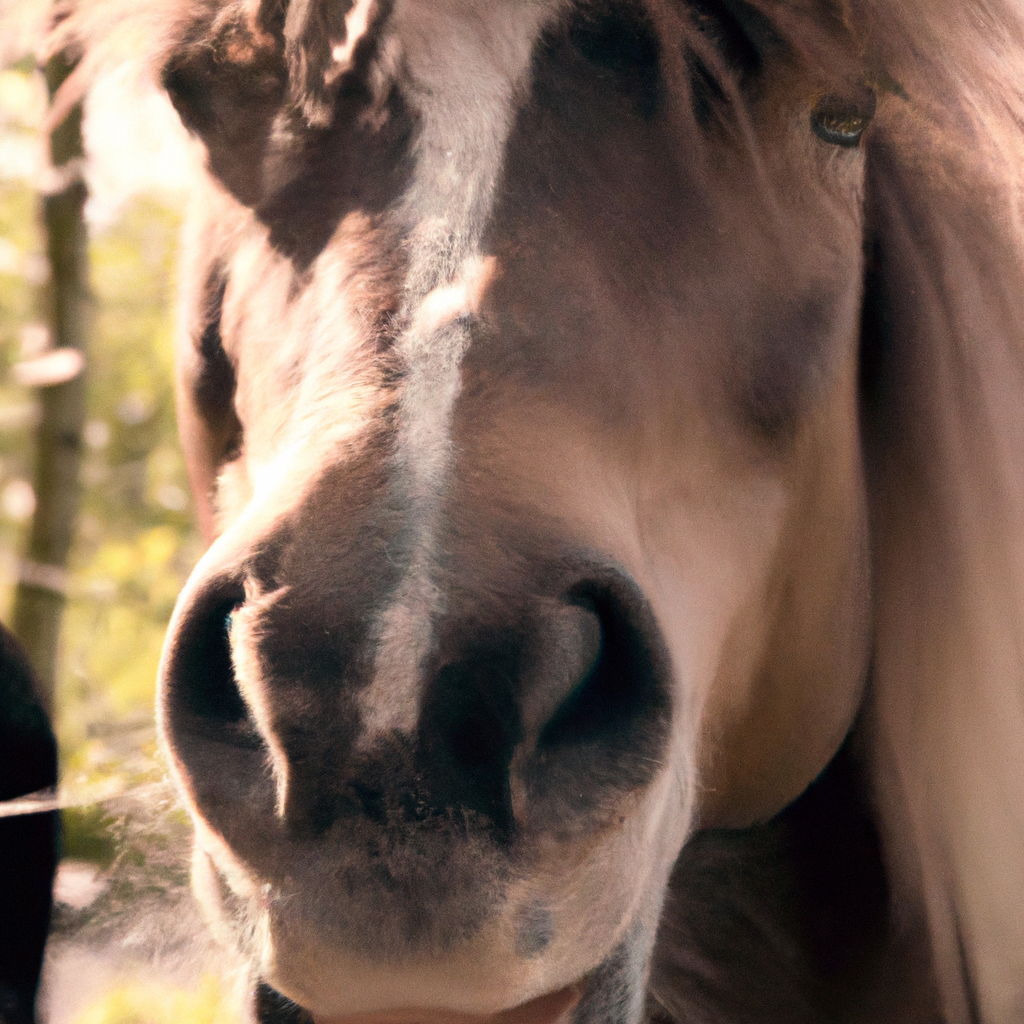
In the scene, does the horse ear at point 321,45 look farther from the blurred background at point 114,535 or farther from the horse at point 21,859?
the horse at point 21,859

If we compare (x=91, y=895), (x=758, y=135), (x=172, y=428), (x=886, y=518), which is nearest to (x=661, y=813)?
(x=886, y=518)

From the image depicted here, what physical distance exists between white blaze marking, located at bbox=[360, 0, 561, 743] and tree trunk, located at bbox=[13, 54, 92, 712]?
6.27ft

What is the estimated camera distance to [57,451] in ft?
9.27

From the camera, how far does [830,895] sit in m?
1.37

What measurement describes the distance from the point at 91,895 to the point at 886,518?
128 centimetres

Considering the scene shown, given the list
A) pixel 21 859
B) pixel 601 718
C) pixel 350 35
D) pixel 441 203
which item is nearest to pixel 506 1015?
pixel 601 718

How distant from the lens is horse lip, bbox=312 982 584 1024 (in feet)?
2.63

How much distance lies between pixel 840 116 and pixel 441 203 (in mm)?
501

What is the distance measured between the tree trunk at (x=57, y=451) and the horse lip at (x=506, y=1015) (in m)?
2.04

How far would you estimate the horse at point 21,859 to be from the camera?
5.20 feet

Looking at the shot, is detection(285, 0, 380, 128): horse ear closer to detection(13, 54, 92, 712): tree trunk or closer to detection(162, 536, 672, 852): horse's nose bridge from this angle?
detection(162, 536, 672, 852): horse's nose bridge

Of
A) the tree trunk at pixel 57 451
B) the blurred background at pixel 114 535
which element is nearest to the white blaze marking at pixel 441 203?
the blurred background at pixel 114 535

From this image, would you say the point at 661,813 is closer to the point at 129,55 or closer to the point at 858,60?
the point at 858,60

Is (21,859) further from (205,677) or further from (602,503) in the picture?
(602,503)
